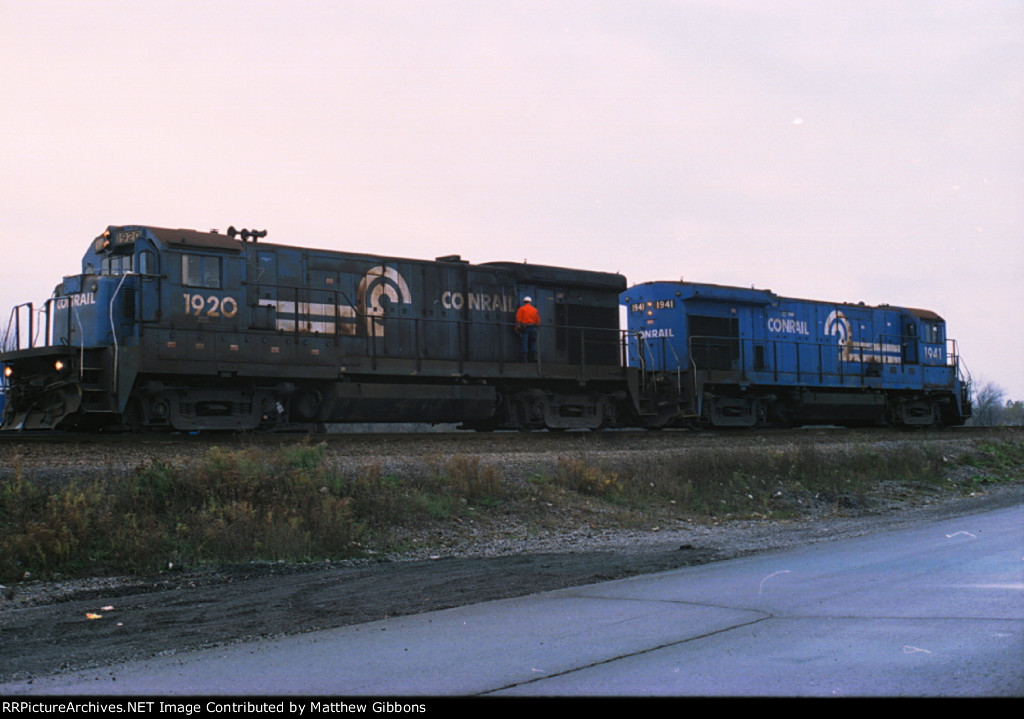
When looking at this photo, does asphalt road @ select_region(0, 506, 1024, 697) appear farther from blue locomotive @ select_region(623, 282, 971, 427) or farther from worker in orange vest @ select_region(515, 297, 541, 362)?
blue locomotive @ select_region(623, 282, 971, 427)

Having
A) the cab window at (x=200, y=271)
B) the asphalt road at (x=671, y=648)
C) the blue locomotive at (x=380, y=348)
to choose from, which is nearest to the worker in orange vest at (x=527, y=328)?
the blue locomotive at (x=380, y=348)

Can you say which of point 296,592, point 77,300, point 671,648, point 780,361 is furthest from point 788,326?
point 671,648

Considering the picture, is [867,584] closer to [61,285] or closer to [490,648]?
[490,648]

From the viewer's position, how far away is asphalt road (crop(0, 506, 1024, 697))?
460 centimetres

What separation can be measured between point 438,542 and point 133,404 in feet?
23.5

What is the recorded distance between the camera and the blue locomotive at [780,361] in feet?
79.6

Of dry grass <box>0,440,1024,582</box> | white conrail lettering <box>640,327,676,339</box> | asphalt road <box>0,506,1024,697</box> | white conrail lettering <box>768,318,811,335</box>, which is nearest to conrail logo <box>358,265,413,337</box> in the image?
dry grass <box>0,440,1024,582</box>

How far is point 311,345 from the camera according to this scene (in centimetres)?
1711

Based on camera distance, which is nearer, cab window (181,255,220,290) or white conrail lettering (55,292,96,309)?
white conrail lettering (55,292,96,309)

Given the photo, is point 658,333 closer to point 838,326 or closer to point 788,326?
point 788,326

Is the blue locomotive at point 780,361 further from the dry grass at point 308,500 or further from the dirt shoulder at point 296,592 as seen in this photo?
the dirt shoulder at point 296,592

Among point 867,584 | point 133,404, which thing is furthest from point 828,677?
point 133,404

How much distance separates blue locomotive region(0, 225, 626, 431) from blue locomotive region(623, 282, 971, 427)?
2.45 meters

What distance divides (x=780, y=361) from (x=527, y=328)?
9.69 metres
